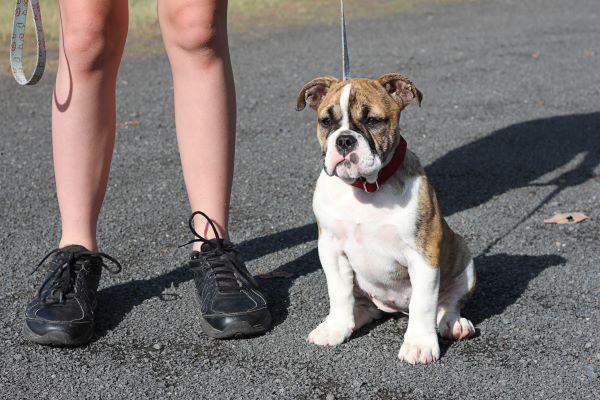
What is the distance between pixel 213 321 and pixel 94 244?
707 millimetres

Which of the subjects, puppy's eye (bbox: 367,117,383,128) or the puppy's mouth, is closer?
the puppy's mouth

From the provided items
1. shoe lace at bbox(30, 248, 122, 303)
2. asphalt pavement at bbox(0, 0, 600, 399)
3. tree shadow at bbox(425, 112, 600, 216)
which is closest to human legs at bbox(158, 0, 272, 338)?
asphalt pavement at bbox(0, 0, 600, 399)

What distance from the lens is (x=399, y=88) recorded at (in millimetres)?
3844

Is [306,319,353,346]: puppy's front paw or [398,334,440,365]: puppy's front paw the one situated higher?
[398,334,440,365]: puppy's front paw

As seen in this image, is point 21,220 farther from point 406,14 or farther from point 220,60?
point 406,14

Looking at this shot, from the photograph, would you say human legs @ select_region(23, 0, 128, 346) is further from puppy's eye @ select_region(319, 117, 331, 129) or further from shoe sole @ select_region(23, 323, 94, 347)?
puppy's eye @ select_region(319, 117, 331, 129)

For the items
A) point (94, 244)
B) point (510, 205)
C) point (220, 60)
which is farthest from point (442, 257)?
point (510, 205)

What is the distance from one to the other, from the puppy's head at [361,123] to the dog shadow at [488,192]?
0.80 meters

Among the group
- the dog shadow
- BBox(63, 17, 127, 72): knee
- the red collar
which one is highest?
BBox(63, 17, 127, 72): knee

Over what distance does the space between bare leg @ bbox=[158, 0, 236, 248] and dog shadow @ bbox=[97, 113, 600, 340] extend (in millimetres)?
460

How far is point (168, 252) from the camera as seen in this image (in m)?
4.94

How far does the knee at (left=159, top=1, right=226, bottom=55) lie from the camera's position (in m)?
3.91

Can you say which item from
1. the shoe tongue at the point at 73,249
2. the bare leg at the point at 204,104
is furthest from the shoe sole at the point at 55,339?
the bare leg at the point at 204,104

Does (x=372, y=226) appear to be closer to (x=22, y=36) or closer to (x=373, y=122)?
(x=373, y=122)
